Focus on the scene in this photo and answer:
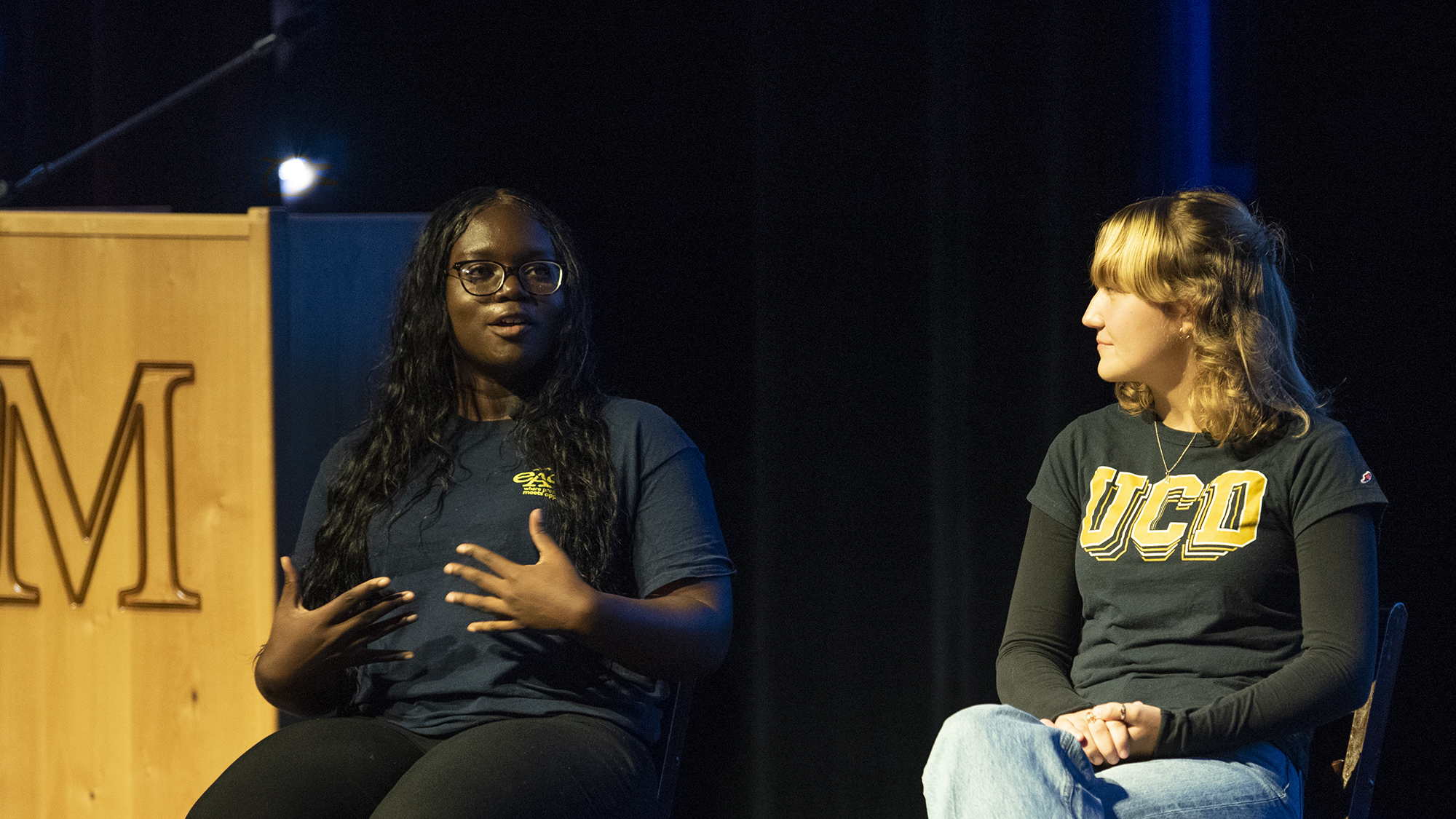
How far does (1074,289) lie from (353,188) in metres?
1.59

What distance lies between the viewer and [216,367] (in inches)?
78.2

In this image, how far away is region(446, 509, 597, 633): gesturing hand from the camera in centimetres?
146

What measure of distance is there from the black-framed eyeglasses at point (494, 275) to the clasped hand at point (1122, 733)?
0.99 m

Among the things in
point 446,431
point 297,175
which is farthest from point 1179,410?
point 297,175

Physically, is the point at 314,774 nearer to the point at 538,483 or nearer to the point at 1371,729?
the point at 538,483

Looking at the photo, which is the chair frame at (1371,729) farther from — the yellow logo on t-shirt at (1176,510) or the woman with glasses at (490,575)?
the woman with glasses at (490,575)

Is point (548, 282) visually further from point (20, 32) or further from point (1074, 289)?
point (20, 32)

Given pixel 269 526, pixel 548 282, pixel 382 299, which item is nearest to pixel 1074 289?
pixel 548 282

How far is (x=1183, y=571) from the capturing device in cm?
151

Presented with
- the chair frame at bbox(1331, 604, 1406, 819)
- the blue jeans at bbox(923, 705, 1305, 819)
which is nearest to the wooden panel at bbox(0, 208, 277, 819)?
the blue jeans at bbox(923, 705, 1305, 819)

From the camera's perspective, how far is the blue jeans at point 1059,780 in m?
1.27

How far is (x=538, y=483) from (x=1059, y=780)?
83 cm

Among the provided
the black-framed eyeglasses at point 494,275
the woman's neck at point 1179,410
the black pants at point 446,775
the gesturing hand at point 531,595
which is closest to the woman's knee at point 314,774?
the black pants at point 446,775

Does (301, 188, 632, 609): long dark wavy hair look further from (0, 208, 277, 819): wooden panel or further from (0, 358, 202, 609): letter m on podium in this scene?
(0, 358, 202, 609): letter m on podium
